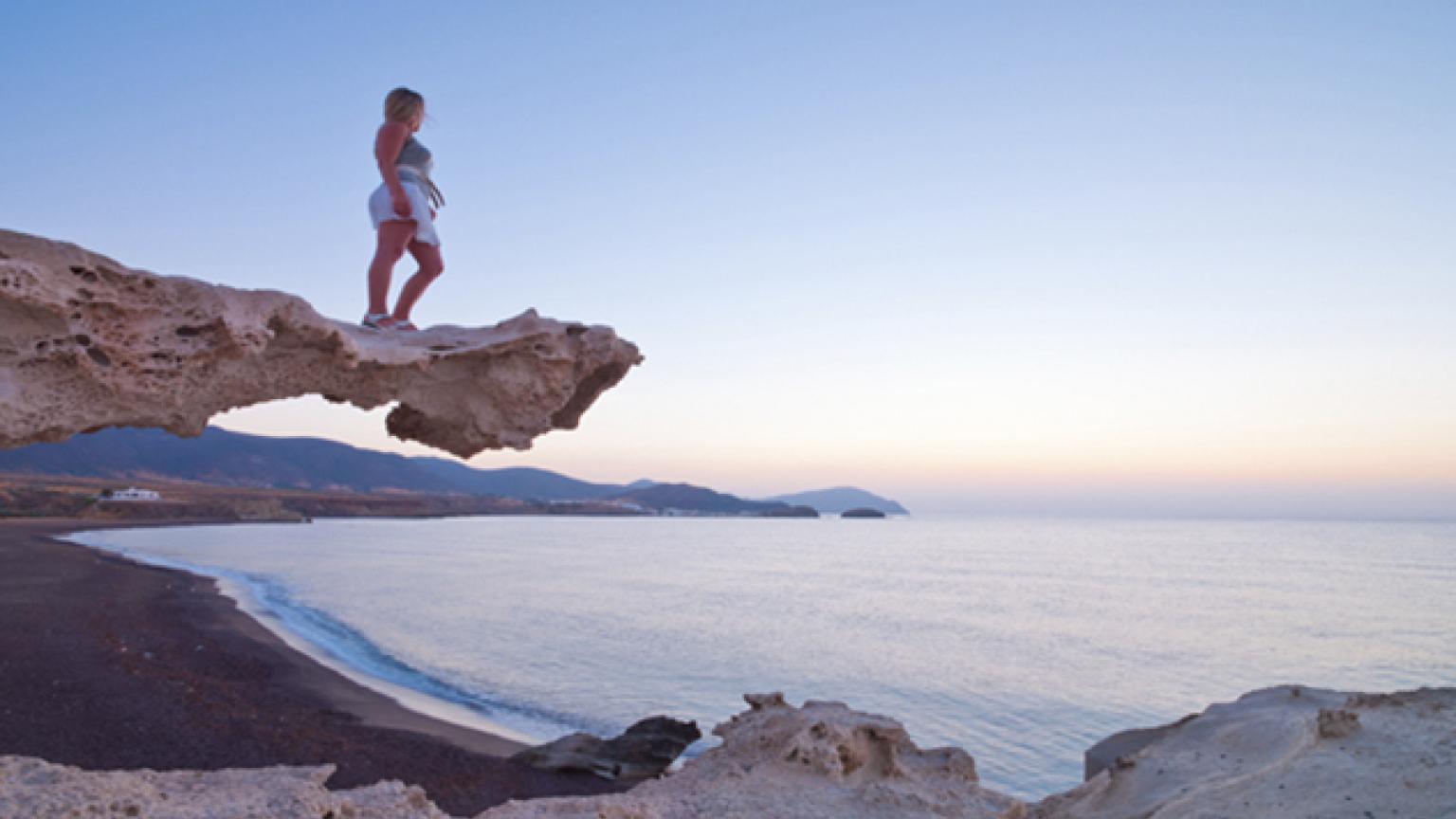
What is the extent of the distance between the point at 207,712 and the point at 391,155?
9.82 meters

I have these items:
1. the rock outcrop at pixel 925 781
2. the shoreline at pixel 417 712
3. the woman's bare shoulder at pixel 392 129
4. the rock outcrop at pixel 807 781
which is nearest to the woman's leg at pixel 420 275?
the woman's bare shoulder at pixel 392 129

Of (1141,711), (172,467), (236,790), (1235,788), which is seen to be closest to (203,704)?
(236,790)

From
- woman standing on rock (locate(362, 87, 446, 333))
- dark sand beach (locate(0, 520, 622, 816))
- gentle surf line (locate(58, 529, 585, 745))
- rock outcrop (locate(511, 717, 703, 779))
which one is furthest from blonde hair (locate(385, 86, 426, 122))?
gentle surf line (locate(58, 529, 585, 745))

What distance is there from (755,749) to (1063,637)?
71.8ft

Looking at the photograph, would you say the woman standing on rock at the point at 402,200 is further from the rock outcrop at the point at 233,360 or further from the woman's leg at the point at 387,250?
the rock outcrop at the point at 233,360

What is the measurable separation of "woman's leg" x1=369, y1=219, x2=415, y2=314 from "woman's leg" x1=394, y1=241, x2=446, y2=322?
0.25 feet

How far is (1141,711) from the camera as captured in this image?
16.2m

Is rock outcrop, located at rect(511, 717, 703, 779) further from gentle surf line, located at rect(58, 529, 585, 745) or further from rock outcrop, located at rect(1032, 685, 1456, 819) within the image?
rock outcrop, located at rect(1032, 685, 1456, 819)

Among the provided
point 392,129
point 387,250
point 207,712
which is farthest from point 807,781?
point 207,712

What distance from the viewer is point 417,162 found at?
468 cm

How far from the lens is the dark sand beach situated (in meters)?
9.51

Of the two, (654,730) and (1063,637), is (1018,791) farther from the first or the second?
(1063,637)

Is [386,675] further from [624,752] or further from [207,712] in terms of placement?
[624,752]

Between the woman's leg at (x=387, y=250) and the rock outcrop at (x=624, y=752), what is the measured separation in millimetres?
7200
